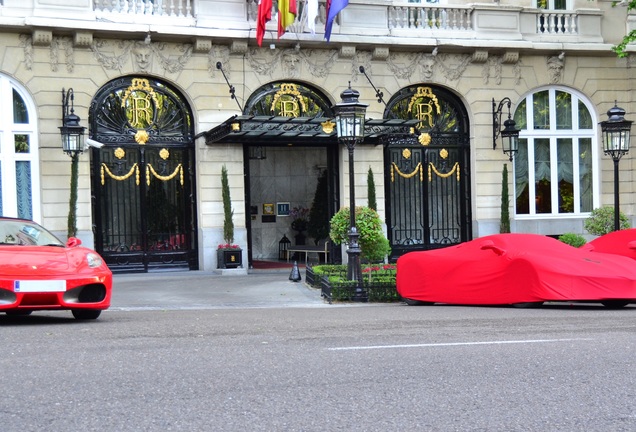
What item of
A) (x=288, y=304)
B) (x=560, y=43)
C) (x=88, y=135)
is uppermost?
(x=560, y=43)

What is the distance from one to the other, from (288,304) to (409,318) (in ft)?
14.6

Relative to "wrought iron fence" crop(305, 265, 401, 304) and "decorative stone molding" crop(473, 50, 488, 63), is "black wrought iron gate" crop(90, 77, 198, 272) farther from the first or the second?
"wrought iron fence" crop(305, 265, 401, 304)

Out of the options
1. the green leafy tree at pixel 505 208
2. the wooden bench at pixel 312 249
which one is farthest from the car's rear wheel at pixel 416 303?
the green leafy tree at pixel 505 208

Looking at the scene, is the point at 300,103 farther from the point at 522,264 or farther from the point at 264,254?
the point at 522,264

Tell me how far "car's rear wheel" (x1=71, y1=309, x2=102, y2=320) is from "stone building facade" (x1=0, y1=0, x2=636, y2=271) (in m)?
10.7

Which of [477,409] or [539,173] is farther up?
[539,173]

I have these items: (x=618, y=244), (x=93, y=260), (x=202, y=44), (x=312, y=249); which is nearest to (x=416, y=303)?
(x=618, y=244)

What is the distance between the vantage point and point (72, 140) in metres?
23.1

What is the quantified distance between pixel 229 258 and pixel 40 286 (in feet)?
44.0

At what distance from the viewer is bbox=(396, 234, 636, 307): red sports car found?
48.2ft

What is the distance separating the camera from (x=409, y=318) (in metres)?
13.2

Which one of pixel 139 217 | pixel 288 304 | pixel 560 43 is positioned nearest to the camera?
pixel 288 304

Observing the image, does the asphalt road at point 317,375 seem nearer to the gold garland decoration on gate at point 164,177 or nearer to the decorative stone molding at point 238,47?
the gold garland decoration on gate at point 164,177

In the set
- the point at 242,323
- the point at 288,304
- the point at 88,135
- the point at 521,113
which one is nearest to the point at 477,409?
the point at 242,323
